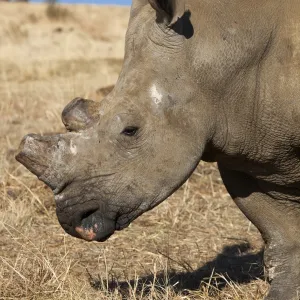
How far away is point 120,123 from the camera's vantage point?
462 centimetres

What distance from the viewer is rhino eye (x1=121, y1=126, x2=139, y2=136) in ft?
15.1

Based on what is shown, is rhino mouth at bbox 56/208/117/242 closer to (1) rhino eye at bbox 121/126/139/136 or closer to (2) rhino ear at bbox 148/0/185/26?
(1) rhino eye at bbox 121/126/139/136

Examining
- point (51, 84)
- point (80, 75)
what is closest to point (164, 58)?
point (51, 84)

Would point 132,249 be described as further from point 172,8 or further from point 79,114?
point 172,8

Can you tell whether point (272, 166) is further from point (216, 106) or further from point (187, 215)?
point (187, 215)

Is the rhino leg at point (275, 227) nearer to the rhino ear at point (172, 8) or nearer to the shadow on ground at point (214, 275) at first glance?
the shadow on ground at point (214, 275)

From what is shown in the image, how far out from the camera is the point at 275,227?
17.8 ft

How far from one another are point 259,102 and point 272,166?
16.4 inches

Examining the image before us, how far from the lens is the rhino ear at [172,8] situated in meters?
4.39

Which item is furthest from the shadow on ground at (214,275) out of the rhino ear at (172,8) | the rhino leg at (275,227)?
the rhino ear at (172,8)

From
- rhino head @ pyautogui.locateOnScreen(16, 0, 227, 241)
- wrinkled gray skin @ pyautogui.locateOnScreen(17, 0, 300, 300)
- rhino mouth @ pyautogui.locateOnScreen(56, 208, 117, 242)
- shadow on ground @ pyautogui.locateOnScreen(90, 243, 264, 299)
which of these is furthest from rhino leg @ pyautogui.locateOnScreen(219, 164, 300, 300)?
rhino mouth @ pyautogui.locateOnScreen(56, 208, 117, 242)

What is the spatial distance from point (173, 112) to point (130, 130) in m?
0.23

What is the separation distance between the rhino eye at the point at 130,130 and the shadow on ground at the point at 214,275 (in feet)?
3.44

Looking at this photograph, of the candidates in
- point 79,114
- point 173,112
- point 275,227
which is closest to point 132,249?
point 275,227
